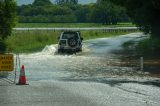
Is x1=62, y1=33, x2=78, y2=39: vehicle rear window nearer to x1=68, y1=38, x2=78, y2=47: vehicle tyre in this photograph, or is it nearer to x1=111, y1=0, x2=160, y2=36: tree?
x1=68, y1=38, x2=78, y2=47: vehicle tyre

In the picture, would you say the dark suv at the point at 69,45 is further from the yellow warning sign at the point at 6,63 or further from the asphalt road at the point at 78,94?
the yellow warning sign at the point at 6,63

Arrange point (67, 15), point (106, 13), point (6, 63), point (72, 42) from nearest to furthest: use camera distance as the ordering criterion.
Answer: point (6, 63), point (72, 42), point (106, 13), point (67, 15)

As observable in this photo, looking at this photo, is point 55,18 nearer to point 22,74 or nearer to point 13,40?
point 13,40

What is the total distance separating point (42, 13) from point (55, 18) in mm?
7695

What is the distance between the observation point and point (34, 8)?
17688cm

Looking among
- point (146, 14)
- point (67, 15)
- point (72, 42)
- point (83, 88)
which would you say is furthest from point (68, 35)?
point (67, 15)

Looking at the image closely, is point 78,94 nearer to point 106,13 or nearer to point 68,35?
point 68,35

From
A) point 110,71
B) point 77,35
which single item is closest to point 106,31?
point 77,35

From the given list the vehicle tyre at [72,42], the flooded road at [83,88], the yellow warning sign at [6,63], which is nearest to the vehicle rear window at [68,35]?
the vehicle tyre at [72,42]

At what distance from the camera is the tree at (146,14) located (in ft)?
156

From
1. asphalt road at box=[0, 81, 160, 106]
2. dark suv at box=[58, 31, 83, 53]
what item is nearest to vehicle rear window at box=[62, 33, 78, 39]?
dark suv at box=[58, 31, 83, 53]

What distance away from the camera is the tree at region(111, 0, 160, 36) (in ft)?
156

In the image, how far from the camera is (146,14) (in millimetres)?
48438

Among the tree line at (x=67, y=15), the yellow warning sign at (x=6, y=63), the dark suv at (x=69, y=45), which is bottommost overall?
the tree line at (x=67, y=15)
